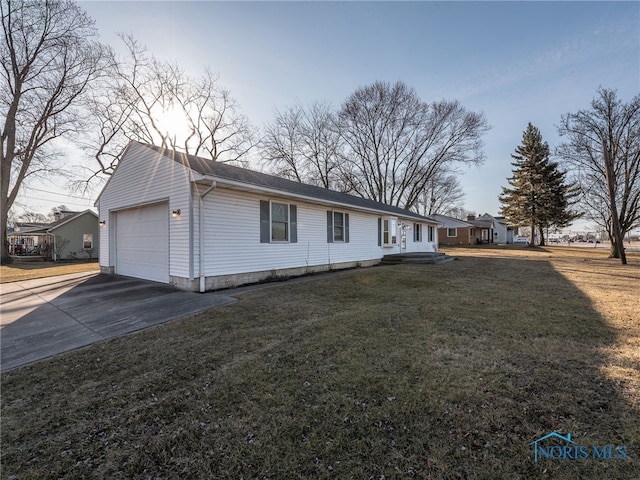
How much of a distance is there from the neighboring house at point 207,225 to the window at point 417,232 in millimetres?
7783

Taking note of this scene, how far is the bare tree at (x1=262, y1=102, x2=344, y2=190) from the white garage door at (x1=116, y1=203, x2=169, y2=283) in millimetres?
16662

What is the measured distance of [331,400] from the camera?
250 cm

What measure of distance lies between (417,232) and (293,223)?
12187 millimetres

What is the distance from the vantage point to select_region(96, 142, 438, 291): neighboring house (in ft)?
23.8

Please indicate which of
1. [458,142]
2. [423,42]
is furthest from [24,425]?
[458,142]

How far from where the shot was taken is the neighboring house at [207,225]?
7.26 m

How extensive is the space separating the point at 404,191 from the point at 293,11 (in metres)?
23.8

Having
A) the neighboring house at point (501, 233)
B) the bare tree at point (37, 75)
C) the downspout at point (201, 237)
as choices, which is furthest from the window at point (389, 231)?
the neighboring house at point (501, 233)

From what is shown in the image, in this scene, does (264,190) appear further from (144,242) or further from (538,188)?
(538,188)

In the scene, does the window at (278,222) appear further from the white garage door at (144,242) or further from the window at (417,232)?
the window at (417,232)

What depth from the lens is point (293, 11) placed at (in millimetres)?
9000

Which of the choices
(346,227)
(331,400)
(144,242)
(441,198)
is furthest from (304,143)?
(441,198)

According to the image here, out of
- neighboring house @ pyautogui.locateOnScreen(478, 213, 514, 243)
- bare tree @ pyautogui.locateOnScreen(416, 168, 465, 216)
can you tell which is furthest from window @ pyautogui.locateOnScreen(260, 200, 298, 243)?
neighboring house @ pyautogui.locateOnScreen(478, 213, 514, 243)

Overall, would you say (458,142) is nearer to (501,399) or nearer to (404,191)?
(404,191)
